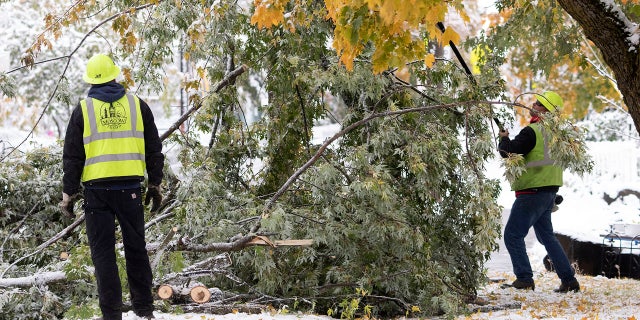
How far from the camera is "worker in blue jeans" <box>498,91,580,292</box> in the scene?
7.49m

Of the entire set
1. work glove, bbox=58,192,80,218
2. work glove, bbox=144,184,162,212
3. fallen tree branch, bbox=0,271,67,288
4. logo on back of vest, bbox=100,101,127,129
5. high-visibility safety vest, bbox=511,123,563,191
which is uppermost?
logo on back of vest, bbox=100,101,127,129

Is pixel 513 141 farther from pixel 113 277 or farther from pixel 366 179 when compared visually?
pixel 113 277

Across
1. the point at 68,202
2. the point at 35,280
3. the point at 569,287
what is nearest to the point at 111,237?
the point at 68,202

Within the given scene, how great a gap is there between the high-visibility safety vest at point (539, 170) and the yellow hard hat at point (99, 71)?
13.0 feet

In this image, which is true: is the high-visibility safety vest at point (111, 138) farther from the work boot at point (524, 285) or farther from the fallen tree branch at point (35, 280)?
the work boot at point (524, 285)

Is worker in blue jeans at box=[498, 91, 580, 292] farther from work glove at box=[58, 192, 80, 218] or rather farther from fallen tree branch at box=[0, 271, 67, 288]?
fallen tree branch at box=[0, 271, 67, 288]

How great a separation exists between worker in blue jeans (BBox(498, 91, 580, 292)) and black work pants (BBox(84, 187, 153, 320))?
11.4ft

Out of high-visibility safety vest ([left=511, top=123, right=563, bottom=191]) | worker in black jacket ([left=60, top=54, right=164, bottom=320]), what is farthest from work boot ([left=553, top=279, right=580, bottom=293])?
worker in black jacket ([left=60, top=54, right=164, bottom=320])

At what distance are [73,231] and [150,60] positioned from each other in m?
1.96

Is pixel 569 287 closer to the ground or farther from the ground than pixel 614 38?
closer to the ground

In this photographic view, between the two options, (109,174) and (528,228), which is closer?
(109,174)

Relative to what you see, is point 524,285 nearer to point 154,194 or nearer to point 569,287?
point 569,287

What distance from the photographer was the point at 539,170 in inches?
302

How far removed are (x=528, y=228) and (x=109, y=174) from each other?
4307 millimetres
